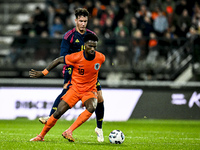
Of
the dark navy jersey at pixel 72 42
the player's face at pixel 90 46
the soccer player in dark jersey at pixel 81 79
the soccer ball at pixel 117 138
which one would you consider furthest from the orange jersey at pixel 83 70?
the soccer ball at pixel 117 138

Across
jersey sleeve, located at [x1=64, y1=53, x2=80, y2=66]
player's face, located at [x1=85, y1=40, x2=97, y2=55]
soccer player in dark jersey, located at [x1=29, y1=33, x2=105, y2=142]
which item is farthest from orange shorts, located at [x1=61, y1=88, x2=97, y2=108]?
player's face, located at [x1=85, y1=40, x2=97, y2=55]

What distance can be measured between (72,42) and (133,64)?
6.60 metres

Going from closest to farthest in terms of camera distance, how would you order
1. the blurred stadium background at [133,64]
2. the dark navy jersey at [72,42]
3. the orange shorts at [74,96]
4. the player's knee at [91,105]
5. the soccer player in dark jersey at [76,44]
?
1. the player's knee at [91,105]
2. the orange shorts at [74,96]
3. the soccer player in dark jersey at [76,44]
4. the dark navy jersey at [72,42]
5. the blurred stadium background at [133,64]

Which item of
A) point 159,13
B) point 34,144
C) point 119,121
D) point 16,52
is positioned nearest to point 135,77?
point 119,121

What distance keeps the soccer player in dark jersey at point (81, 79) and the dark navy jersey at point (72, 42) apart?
74 cm

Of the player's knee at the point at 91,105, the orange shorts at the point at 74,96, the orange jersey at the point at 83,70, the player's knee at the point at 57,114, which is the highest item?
the orange jersey at the point at 83,70

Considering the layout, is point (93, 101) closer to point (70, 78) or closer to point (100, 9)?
point (70, 78)

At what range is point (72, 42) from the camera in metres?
8.86

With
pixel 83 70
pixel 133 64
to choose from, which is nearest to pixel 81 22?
pixel 83 70

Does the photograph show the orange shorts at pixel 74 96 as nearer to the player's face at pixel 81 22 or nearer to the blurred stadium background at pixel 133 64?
the player's face at pixel 81 22

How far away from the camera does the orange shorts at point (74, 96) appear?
8016 mm

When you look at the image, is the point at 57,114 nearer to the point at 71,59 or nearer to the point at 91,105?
the point at 91,105

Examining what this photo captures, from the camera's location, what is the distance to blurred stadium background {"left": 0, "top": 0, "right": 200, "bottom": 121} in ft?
49.5

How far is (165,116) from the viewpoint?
15.1 meters
